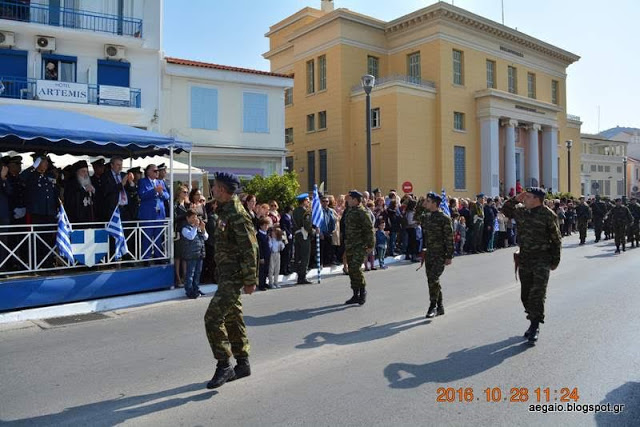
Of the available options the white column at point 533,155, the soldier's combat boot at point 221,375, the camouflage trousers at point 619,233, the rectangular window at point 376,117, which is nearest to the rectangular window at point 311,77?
the rectangular window at point 376,117

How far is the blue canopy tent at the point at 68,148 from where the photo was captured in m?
8.51

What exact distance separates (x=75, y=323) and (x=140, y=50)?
19140 millimetres

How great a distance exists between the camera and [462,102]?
37312 mm

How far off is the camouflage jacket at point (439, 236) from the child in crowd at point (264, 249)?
406cm

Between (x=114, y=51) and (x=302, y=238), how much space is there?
16671mm

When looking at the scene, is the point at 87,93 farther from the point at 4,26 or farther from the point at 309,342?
the point at 309,342

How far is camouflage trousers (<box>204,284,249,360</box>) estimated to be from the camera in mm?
5055

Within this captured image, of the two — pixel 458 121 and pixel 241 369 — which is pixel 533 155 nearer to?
pixel 458 121

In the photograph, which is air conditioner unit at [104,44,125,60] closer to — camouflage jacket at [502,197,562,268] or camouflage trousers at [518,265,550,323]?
camouflage jacket at [502,197,562,268]

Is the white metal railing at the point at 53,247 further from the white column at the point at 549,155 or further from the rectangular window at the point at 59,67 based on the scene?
the white column at the point at 549,155

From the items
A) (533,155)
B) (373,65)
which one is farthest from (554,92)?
(373,65)

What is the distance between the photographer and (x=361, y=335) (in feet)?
23.0

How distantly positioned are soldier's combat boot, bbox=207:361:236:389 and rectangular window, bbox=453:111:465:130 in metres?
34.7

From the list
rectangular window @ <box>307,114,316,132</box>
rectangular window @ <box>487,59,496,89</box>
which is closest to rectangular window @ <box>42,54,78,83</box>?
rectangular window @ <box>307,114,316,132</box>
